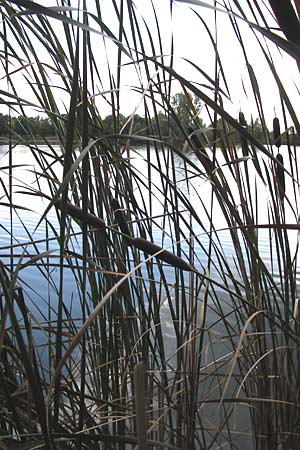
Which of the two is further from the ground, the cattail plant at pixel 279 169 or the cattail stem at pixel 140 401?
the cattail plant at pixel 279 169

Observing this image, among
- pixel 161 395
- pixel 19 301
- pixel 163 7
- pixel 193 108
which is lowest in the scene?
pixel 161 395

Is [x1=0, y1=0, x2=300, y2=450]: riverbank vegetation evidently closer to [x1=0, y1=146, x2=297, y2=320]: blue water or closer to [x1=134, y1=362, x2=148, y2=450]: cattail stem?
[x1=0, y1=146, x2=297, y2=320]: blue water

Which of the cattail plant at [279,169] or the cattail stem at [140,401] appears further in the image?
the cattail plant at [279,169]

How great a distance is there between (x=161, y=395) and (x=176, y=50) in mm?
433

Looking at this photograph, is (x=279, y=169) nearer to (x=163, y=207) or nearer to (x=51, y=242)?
(x=163, y=207)

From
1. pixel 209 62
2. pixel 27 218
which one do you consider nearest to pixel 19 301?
pixel 209 62

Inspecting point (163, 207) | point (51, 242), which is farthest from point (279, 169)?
point (51, 242)

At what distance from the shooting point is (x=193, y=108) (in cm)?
56

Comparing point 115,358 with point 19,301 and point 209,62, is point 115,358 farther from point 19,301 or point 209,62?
point 209,62

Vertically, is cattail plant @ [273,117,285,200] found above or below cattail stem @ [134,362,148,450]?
above

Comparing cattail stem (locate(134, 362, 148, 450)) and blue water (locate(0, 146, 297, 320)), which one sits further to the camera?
blue water (locate(0, 146, 297, 320))

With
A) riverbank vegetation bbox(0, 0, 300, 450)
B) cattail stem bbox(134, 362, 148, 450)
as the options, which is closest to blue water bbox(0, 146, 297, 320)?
riverbank vegetation bbox(0, 0, 300, 450)

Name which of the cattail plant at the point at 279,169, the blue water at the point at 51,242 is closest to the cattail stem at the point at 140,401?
the blue water at the point at 51,242

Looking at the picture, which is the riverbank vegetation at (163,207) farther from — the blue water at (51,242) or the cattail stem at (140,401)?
the cattail stem at (140,401)
